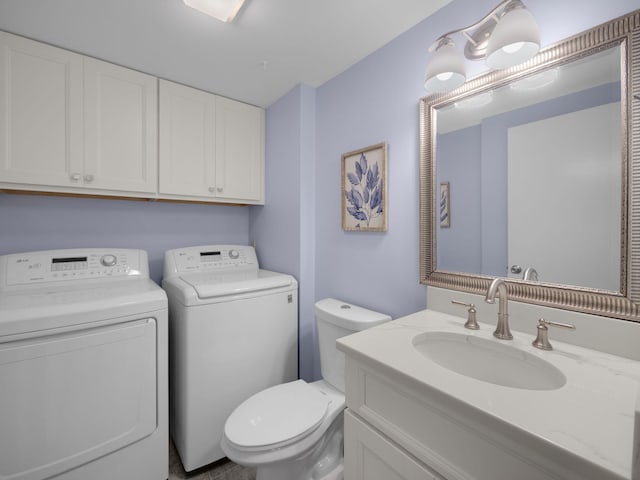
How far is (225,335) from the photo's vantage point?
1.62m

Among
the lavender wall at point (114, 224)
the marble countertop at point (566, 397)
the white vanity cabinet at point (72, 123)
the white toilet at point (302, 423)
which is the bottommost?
the white toilet at point (302, 423)

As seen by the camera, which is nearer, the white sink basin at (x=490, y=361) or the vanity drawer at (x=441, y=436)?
the vanity drawer at (x=441, y=436)

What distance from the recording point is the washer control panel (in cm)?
151

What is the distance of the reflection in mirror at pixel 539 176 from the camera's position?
2.90 ft

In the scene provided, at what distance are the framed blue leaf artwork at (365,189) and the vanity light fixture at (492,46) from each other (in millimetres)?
434

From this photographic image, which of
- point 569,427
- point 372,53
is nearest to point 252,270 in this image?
point 372,53

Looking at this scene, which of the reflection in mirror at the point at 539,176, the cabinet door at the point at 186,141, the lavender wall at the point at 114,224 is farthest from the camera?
the cabinet door at the point at 186,141

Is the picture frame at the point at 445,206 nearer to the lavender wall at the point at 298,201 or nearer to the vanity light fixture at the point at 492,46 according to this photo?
the vanity light fixture at the point at 492,46

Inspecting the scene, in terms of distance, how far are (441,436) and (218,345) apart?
125 cm

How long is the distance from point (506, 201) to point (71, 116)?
2.22 m

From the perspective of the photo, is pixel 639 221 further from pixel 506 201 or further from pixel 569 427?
pixel 569 427

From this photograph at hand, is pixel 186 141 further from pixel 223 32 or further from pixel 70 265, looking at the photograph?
pixel 70 265

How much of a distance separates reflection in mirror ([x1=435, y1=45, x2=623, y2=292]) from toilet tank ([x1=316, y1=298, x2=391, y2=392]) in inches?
17.9

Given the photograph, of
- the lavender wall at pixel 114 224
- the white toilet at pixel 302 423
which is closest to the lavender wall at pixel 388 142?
the white toilet at pixel 302 423
